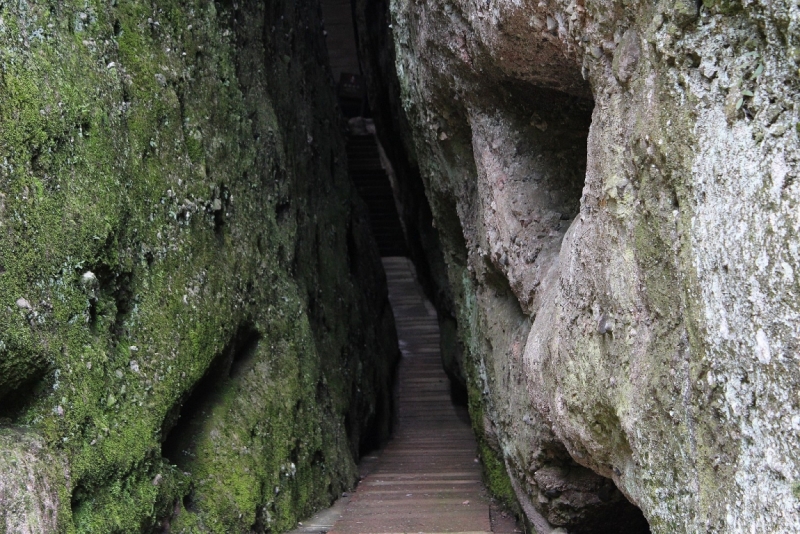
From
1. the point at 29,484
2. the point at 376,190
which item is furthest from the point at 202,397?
the point at 376,190

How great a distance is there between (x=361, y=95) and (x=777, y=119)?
635 inches

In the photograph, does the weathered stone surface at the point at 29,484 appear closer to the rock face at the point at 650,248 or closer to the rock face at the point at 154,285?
the rock face at the point at 154,285

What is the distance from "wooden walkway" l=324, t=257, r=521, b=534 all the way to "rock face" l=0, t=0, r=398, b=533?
15.6 inches

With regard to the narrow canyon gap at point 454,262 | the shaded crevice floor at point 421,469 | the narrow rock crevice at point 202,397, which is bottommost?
the shaded crevice floor at point 421,469

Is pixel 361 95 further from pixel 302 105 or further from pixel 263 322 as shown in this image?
pixel 263 322

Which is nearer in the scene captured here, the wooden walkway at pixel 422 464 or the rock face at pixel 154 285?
the rock face at pixel 154 285

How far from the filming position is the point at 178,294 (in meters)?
3.51

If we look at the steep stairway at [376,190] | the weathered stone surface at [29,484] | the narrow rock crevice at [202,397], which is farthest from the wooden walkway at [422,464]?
the steep stairway at [376,190]

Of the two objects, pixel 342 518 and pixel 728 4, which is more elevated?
pixel 728 4

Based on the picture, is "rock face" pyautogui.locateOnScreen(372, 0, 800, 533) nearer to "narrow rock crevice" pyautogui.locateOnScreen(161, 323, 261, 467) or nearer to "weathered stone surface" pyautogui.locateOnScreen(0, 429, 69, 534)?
"narrow rock crevice" pyautogui.locateOnScreen(161, 323, 261, 467)

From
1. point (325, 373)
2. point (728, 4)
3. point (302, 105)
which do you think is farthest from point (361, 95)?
point (728, 4)

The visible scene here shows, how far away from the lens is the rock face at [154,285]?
2588 mm

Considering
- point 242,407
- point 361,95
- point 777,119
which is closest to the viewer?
point 777,119

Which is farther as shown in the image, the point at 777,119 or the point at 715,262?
the point at 715,262
